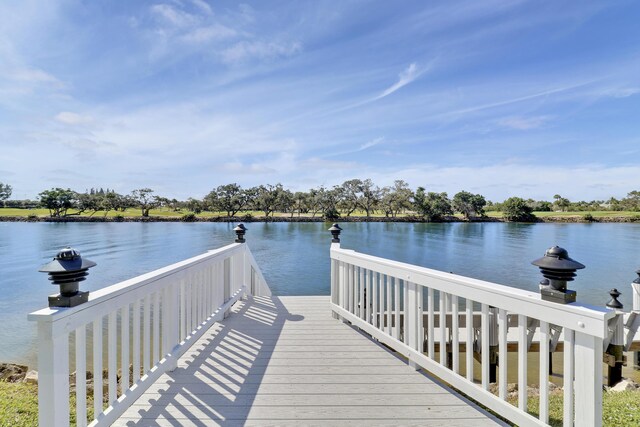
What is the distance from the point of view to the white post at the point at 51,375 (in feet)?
4.22

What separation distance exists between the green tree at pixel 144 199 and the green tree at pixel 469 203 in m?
65.8

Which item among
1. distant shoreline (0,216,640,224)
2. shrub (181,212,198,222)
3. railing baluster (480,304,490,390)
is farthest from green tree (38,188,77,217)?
railing baluster (480,304,490,390)

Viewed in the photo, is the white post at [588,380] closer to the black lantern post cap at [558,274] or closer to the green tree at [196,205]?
the black lantern post cap at [558,274]

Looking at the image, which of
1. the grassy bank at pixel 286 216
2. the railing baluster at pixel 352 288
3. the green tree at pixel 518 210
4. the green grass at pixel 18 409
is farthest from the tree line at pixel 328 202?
the green grass at pixel 18 409

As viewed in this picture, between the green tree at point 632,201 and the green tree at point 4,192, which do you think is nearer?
the green tree at point 632,201

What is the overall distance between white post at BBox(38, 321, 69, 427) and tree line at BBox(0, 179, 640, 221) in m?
57.9

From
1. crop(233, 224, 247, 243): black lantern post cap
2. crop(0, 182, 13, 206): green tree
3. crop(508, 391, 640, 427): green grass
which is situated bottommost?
crop(508, 391, 640, 427): green grass

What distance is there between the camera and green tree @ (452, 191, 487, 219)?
63.9 metres

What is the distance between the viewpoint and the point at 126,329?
1770 mm

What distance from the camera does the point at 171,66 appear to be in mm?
11773

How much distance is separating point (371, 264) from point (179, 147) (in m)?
29.4

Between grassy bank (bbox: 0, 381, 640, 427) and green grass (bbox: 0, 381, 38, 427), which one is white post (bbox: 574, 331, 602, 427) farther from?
green grass (bbox: 0, 381, 38, 427)

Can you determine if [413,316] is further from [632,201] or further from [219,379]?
[632,201]

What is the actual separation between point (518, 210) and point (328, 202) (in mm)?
38069
